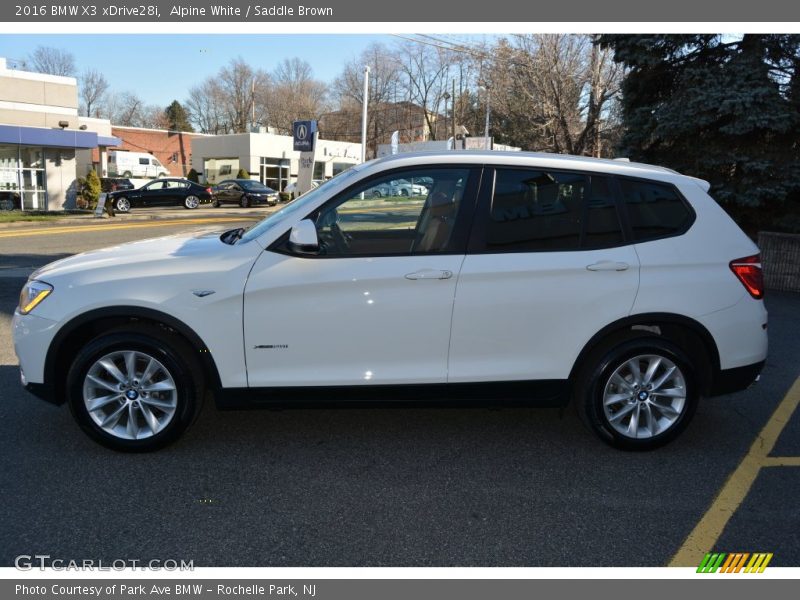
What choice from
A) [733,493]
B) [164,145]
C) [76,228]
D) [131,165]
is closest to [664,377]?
[733,493]

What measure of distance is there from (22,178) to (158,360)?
28.2m

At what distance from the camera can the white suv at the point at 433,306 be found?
383 centimetres

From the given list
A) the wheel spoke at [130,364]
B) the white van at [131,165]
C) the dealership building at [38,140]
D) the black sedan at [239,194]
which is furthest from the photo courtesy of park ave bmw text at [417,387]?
the white van at [131,165]

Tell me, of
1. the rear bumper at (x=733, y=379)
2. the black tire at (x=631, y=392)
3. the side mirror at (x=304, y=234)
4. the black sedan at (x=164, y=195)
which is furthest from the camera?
the black sedan at (x=164, y=195)

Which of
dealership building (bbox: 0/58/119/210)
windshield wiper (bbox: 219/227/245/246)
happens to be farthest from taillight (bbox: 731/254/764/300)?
dealership building (bbox: 0/58/119/210)

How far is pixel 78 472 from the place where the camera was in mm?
3768

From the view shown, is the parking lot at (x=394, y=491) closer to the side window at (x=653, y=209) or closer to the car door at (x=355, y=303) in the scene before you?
the car door at (x=355, y=303)

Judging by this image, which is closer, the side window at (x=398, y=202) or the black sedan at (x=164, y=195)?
the side window at (x=398, y=202)

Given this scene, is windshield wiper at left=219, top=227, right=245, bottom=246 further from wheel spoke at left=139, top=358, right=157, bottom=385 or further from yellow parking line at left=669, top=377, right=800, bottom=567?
yellow parking line at left=669, top=377, right=800, bottom=567

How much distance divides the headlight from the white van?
4662cm

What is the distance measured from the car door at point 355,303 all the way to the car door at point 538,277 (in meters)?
0.13

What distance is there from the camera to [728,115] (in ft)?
39.2

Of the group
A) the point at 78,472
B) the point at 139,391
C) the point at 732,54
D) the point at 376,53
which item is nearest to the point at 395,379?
the point at 139,391

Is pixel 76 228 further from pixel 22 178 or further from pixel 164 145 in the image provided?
pixel 164 145
